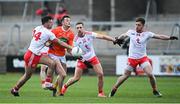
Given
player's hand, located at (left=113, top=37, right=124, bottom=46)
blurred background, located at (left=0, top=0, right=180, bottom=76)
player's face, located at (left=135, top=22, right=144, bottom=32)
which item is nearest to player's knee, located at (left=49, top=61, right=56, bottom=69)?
player's hand, located at (left=113, top=37, right=124, bottom=46)

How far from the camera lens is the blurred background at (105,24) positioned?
36.2 metres

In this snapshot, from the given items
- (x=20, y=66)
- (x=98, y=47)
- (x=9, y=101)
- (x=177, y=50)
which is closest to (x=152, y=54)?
(x=177, y=50)

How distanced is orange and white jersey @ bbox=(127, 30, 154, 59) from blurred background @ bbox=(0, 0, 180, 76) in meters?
12.7

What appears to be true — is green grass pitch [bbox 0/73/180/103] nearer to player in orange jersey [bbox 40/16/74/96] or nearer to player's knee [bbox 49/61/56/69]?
player's knee [bbox 49/61/56/69]

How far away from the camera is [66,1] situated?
45.8m

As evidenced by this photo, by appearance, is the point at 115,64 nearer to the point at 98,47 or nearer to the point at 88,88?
the point at 98,47

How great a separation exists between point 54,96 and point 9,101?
2659mm

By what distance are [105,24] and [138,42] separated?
58.8 ft

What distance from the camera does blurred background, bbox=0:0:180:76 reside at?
36.2 m

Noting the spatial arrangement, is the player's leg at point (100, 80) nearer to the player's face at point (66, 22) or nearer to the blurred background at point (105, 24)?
the player's face at point (66, 22)

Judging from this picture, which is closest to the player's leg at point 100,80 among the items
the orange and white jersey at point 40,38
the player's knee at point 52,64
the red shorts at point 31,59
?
the player's knee at point 52,64

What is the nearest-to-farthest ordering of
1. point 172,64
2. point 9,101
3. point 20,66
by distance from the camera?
point 9,101 → point 172,64 → point 20,66

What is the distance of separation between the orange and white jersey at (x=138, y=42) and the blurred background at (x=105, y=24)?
12712mm

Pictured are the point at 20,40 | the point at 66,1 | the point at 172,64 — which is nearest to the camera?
the point at 172,64
